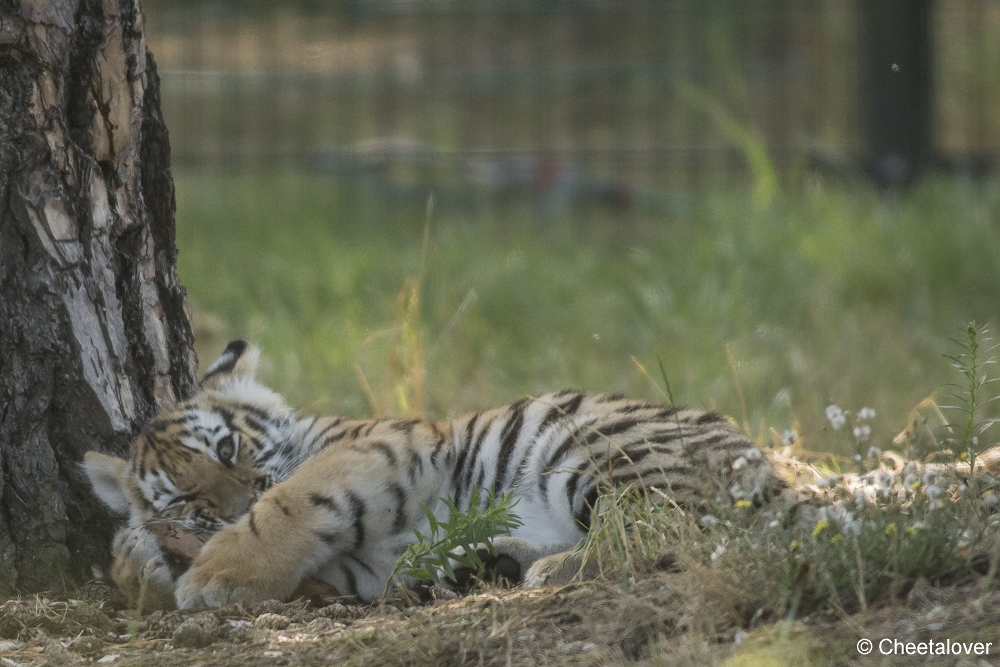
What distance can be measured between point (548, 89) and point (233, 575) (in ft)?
21.8

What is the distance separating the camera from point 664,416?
2.80 m

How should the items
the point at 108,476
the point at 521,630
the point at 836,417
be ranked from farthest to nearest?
the point at 108,476 → the point at 836,417 → the point at 521,630

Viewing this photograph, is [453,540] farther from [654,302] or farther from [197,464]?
[654,302]

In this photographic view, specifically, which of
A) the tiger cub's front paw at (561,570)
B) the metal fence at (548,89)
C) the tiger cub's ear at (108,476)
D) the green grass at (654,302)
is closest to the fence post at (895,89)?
the metal fence at (548,89)

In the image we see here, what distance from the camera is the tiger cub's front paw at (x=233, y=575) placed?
241cm

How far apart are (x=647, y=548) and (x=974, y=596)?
622mm

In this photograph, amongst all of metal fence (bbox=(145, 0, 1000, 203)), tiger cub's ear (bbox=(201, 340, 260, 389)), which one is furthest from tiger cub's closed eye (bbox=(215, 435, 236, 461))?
metal fence (bbox=(145, 0, 1000, 203))

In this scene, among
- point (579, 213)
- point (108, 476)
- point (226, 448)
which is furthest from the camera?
point (579, 213)

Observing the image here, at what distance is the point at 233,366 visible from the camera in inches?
118

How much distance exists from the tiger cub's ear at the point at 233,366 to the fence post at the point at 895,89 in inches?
211

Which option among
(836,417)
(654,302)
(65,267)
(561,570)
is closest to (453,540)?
(561,570)

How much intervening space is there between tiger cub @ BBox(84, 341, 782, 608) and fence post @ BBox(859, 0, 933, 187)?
4.98m

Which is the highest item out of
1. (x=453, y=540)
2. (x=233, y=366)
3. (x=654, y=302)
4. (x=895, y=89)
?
(x=895, y=89)

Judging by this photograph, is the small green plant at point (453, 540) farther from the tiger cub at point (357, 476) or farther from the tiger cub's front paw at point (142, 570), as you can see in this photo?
the tiger cub's front paw at point (142, 570)
